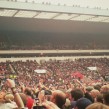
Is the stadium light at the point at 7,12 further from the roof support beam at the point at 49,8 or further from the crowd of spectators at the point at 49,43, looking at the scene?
the crowd of spectators at the point at 49,43

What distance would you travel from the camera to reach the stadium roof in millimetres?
27984

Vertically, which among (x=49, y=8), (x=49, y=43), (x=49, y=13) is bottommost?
(x=49, y=43)

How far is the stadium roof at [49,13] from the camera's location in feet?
91.8

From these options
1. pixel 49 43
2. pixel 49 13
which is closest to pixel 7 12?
pixel 49 13

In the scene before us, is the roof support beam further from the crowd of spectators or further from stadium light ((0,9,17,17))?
the crowd of spectators

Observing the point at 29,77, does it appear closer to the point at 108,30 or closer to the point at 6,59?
the point at 6,59

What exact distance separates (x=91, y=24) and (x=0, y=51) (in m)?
13.2

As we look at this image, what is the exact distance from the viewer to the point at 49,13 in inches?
1212

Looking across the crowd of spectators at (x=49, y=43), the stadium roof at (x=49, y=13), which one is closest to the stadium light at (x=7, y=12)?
the stadium roof at (x=49, y=13)

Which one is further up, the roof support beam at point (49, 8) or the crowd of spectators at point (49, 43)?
the roof support beam at point (49, 8)

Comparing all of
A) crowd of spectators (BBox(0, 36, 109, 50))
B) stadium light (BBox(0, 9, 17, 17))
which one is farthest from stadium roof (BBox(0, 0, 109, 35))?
crowd of spectators (BBox(0, 36, 109, 50))

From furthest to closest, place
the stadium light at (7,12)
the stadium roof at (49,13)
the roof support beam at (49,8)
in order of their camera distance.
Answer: the stadium light at (7,12) → the stadium roof at (49,13) → the roof support beam at (49,8)

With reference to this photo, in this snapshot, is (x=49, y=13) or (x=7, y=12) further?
(x=49, y=13)

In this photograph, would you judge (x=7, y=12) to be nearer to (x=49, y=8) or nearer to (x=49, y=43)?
(x=49, y=8)
